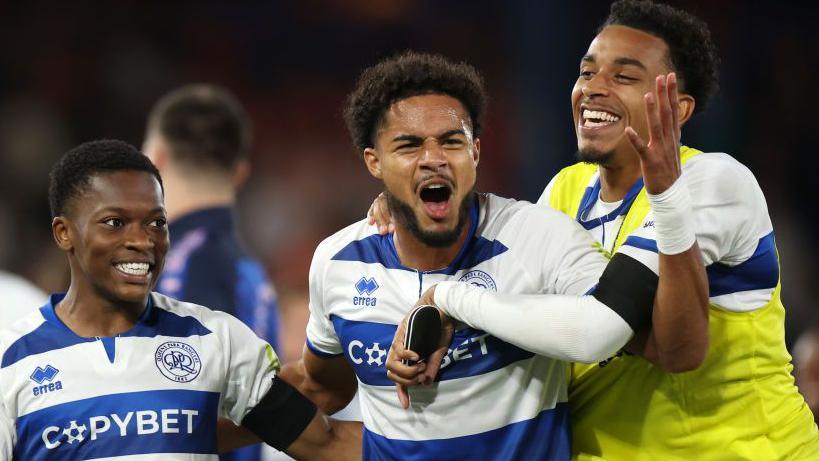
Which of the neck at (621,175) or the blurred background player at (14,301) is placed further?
the blurred background player at (14,301)

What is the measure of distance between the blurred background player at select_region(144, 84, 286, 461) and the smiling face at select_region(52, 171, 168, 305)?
6.57ft

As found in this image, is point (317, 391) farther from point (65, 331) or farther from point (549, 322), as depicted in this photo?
point (549, 322)

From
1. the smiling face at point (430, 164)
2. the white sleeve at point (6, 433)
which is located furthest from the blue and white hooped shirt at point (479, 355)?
the white sleeve at point (6, 433)

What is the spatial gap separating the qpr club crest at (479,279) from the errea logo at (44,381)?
3.57 ft

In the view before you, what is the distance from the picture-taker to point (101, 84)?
28.6 ft

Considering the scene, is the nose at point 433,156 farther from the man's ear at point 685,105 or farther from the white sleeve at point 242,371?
the man's ear at point 685,105

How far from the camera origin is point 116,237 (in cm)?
286

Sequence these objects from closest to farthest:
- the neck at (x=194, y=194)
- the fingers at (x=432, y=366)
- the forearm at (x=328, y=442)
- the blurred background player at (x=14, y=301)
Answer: the fingers at (x=432, y=366)
the forearm at (x=328, y=442)
the blurred background player at (x=14, y=301)
the neck at (x=194, y=194)

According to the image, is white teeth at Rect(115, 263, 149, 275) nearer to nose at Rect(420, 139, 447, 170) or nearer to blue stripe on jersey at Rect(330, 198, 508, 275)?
blue stripe on jersey at Rect(330, 198, 508, 275)

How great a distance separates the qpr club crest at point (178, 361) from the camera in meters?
2.88

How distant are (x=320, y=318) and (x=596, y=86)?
3.55 ft

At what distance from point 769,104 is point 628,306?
21.0 feet

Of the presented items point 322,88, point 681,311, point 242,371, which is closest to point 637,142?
point 681,311

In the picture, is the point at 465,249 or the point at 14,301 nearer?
the point at 465,249
